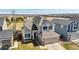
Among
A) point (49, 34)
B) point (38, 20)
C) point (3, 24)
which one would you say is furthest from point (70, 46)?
point (3, 24)

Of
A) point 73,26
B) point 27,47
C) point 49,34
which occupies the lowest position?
point 27,47

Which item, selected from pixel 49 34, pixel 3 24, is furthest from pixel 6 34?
pixel 49 34

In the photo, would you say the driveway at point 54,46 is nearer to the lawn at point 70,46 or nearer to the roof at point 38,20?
the lawn at point 70,46

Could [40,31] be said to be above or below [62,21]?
below

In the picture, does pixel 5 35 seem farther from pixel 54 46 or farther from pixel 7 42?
pixel 54 46
